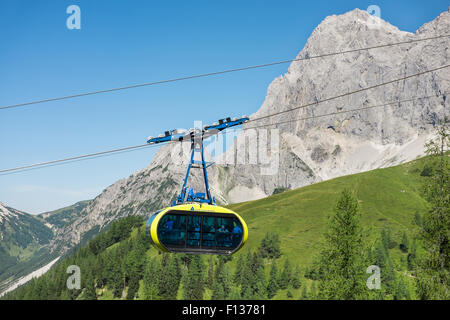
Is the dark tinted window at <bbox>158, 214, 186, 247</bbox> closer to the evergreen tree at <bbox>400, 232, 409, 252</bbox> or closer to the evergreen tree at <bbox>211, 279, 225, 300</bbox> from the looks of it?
the evergreen tree at <bbox>211, 279, 225, 300</bbox>

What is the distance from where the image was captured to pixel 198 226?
28.2 m

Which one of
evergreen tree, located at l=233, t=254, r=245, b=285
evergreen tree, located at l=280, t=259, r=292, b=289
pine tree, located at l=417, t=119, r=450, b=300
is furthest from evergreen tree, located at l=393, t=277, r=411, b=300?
pine tree, located at l=417, t=119, r=450, b=300

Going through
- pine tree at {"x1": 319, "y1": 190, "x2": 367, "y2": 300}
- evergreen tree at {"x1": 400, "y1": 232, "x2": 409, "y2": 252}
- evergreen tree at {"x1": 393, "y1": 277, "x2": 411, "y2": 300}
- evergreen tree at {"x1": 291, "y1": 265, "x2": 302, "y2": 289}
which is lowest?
evergreen tree at {"x1": 393, "y1": 277, "x2": 411, "y2": 300}

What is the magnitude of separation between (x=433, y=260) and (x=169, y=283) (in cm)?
10404

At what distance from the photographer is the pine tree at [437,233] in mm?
30891

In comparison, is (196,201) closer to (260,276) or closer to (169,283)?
(169,283)

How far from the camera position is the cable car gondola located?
27719 mm

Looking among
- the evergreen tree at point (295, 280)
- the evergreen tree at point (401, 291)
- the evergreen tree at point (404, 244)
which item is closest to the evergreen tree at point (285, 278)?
the evergreen tree at point (295, 280)

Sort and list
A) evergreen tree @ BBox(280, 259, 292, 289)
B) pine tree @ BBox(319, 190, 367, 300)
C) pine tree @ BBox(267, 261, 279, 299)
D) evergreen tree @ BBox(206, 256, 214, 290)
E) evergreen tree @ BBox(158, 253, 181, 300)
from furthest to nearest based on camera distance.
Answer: evergreen tree @ BBox(280, 259, 292, 289) < pine tree @ BBox(267, 261, 279, 299) < evergreen tree @ BBox(206, 256, 214, 290) < evergreen tree @ BBox(158, 253, 181, 300) < pine tree @ BBox(319, 190, 367, 300)

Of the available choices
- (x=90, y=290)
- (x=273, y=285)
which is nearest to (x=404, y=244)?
(x=273, y=285)

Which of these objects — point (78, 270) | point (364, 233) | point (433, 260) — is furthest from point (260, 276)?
point (433, 260)

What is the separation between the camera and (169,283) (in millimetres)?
128125

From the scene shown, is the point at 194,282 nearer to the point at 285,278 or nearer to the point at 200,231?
the point at 285,278

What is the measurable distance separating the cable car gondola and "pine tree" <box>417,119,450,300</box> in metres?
13.5
